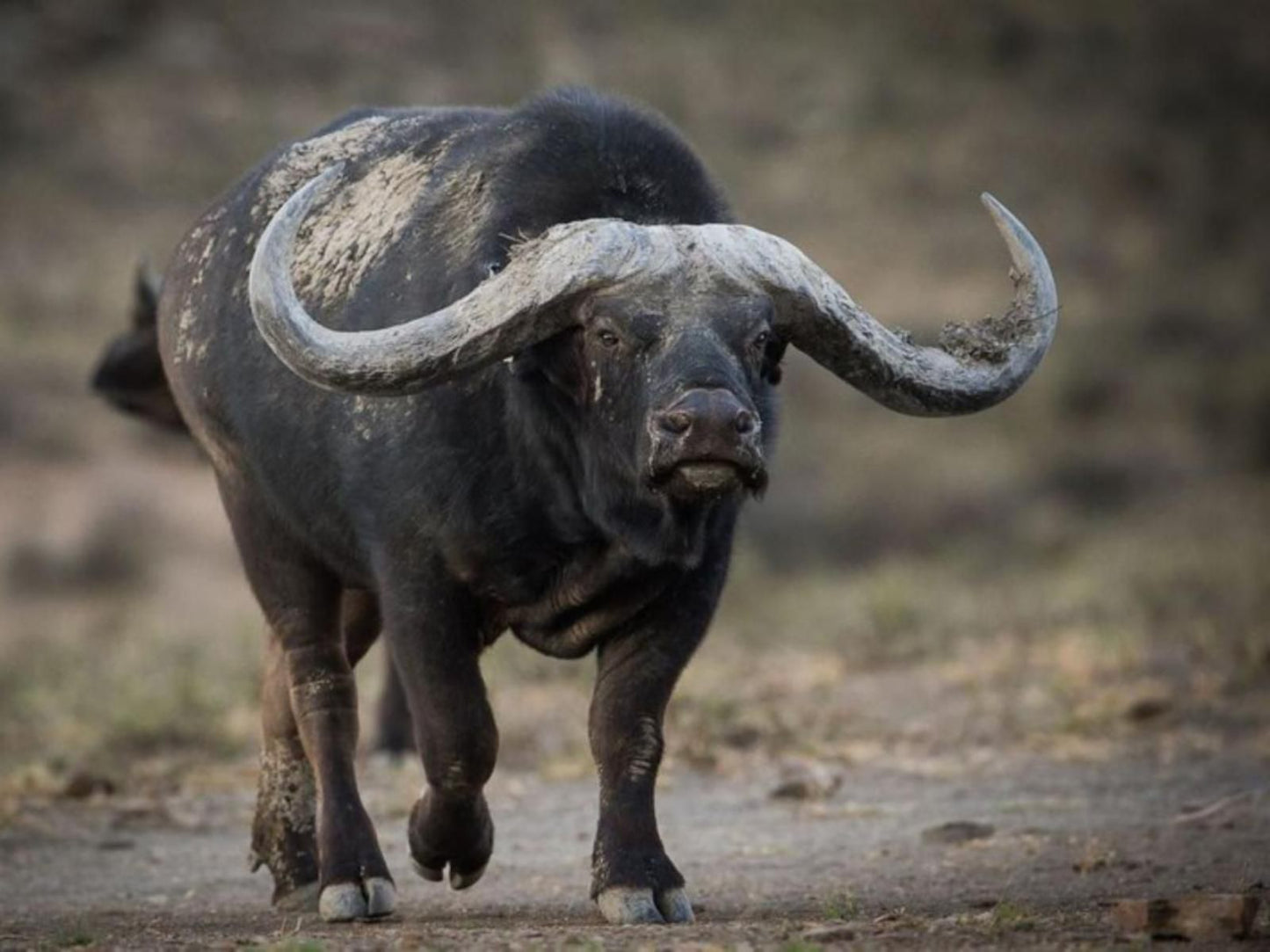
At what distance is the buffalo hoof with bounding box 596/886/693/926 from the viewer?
→ 7.26m

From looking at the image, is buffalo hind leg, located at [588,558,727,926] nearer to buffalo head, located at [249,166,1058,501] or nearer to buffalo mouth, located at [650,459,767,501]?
buffalo head, located at [249,166,1058,501]

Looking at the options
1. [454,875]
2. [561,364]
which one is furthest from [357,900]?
[561,364]

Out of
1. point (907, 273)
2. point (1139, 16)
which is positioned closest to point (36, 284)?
point (907, 273)

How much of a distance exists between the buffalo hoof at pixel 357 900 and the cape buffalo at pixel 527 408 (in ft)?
0.03

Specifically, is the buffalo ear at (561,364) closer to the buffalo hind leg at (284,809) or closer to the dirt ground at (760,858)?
the dirt ground at (760,858)

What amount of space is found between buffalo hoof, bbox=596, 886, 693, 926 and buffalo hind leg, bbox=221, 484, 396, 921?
0.95 metres

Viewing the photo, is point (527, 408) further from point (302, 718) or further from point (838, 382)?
point (838, 382)

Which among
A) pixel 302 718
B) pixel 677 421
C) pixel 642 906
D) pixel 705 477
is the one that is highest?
pixel 677 421

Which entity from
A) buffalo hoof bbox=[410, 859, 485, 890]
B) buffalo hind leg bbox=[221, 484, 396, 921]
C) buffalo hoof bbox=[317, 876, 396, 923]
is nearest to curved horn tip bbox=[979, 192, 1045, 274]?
buffalo hoof bbox=[410, 859, 485, 890]

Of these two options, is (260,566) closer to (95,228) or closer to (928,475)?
(928,475)

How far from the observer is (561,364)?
7.29m

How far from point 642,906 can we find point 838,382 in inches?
966

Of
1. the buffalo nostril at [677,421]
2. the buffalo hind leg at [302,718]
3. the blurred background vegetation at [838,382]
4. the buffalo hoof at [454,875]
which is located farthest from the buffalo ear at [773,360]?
the blurred background vegetation at [838,382]

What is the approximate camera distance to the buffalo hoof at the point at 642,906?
7.26 m
